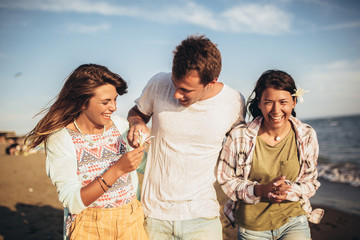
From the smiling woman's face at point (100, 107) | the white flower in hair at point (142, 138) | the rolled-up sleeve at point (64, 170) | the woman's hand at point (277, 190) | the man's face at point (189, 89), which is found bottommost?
the woman's hand at point (277, 190)

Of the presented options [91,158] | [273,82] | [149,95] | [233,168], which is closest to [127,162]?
[91,158]

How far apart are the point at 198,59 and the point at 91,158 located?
1367 mm

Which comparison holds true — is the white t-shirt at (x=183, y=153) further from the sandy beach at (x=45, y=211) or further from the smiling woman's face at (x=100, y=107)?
the sandy beach at (x=45, y=211)

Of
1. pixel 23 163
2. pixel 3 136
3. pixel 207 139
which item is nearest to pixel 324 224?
pixel 207 139

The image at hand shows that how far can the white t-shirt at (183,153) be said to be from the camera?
7.95ft

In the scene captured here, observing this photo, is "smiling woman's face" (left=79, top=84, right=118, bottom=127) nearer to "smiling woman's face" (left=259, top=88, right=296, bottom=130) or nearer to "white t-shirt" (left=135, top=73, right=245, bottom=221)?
"white t-shirt" (left=135, top=73, right=245, bottom=221)

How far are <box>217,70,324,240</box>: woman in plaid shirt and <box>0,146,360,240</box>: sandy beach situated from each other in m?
2.88

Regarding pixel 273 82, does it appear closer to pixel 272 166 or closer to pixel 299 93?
pixel 299 93

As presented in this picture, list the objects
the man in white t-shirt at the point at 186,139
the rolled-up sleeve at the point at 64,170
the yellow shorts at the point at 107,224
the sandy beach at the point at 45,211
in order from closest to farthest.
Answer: the rolled-up sleeve at the point at 64,170 < the yellow shorts at the point at 107,224 < the man in white t-shirt at the point at 186,139 < the sandy beach at the point at 45,211

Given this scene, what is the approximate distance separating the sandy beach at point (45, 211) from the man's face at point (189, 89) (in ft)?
13.0

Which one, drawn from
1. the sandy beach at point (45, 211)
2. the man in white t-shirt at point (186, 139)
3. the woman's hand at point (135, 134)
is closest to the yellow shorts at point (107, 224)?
the man in white t-shirt at point (186, 139)

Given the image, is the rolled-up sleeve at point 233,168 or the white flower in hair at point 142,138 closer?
the white flower in hair at point 142,138

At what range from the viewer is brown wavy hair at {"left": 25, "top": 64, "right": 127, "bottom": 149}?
2340 millimetres

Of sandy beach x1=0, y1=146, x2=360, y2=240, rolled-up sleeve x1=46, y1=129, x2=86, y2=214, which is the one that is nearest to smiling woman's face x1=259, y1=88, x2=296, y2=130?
rolled-up sleeve x1=46, y1=129, x2=86, y2=214
